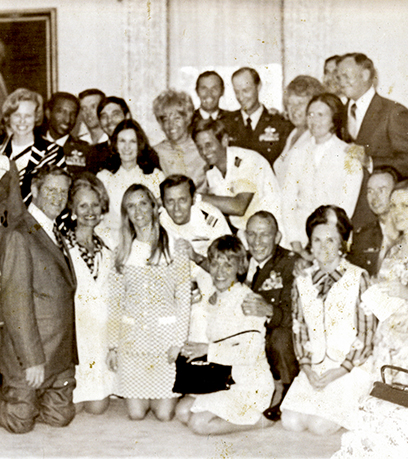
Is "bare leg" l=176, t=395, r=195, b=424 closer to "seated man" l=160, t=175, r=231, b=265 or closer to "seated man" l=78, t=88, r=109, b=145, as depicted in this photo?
"seated man" l=160, t=175, r=231, b=265

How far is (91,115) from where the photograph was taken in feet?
14.8

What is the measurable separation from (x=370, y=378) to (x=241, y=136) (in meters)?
1.68

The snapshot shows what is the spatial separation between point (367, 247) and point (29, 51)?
96.6 inches

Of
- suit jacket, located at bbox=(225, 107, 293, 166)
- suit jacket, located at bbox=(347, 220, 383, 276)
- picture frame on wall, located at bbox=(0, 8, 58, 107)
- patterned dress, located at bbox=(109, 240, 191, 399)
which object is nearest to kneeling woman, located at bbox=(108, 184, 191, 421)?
patterned dress, located at bbox=(109, 240, 191, 399)

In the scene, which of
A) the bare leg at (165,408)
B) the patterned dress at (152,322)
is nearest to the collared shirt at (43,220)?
the patterned dress at (152,322)

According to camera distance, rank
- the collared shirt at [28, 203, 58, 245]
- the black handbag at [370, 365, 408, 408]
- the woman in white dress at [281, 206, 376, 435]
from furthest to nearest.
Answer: the collared shirt at [28, 203, 58, 245], the woman in white dress at [281, 206, 376, 435], the black handbag at [370, 365, 408, 408]

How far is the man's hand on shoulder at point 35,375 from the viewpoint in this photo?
4.38 meters

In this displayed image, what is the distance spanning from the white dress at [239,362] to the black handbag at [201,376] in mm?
31

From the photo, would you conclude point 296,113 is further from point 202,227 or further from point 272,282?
point 272,282

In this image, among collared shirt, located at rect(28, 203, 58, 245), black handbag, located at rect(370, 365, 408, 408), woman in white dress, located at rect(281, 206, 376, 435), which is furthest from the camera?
collared shirt, located at rect(28, 203, 58, 245)

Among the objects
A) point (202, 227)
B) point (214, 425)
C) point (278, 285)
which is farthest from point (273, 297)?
point (214, 425)

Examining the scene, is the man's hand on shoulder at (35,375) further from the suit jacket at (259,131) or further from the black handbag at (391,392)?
the black handbag at (391,392)

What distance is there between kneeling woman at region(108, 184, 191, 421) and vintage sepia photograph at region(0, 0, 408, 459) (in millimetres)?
12

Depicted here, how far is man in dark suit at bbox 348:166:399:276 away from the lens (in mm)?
4395
